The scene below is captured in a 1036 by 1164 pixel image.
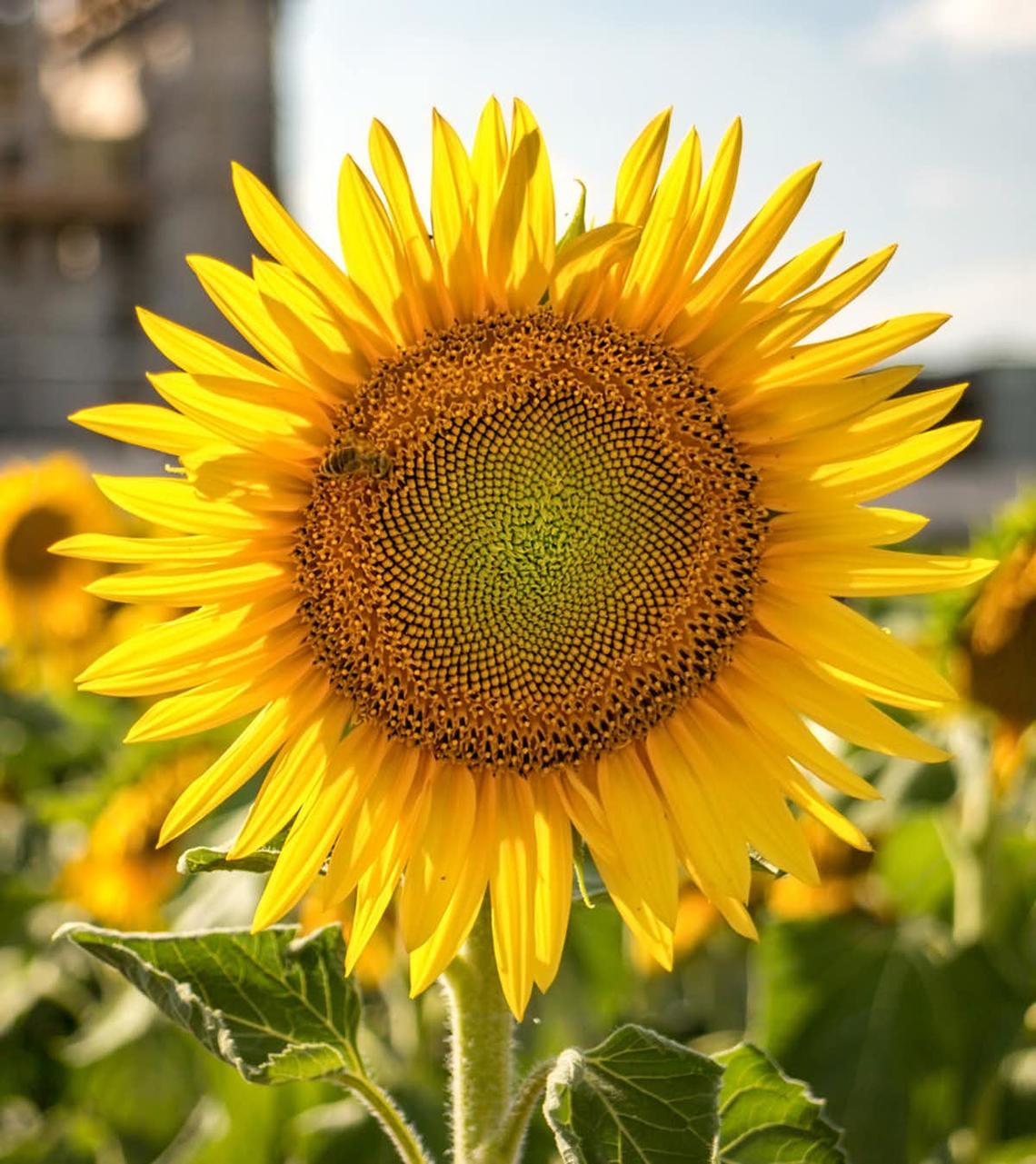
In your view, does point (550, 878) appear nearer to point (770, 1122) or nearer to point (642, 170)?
point (770, 1122)

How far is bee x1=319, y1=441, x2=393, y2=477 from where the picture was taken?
145cm

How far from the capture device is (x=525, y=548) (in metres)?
1.46

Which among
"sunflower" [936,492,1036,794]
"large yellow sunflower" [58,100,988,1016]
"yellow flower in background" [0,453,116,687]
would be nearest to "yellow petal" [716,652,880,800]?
"large yellow sunflower" [58,100,988,1016]

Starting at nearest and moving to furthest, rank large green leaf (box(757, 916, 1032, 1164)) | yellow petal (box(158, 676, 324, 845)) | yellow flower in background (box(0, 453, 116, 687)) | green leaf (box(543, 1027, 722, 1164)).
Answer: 1. green leaf (box(543, 1027, 722, 1164))
2. yellow petal (box(158, 676, 324, 845))
3. large green leaf (box(757, 916, 1032, 1164))
4. yellow flower in background (box(0, 453, 116, 687))

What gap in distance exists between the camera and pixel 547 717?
1500 mm

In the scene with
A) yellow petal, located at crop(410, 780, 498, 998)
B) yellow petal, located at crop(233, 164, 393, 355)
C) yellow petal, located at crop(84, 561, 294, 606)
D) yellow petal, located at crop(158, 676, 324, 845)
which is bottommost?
yellow petal, located at crop(410, 780, 498, 998)

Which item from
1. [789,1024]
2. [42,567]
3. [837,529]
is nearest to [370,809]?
[837,529]

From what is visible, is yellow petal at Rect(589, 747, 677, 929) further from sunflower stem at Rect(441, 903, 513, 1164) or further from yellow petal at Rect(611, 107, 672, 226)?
yellow petal at Rect(611, 107, 672, 226)

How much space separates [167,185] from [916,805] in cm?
→ 2592

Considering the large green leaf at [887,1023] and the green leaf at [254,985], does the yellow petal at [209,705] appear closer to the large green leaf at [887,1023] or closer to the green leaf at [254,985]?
the green leaf at [254,985]

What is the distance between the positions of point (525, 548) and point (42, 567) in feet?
11.4

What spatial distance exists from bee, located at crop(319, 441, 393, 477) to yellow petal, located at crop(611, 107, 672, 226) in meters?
0.31

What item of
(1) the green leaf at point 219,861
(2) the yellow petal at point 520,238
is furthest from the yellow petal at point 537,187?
(1) the green leaf at point 219,861

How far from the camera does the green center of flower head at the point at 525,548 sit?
147cm
